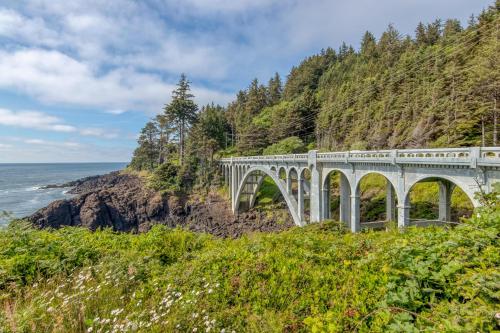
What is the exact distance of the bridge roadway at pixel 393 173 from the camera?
1023 cm

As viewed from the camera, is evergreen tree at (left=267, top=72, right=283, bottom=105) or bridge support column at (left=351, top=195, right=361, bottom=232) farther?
evergreen tree at (left=267, top=72, right=283, bottom=105)

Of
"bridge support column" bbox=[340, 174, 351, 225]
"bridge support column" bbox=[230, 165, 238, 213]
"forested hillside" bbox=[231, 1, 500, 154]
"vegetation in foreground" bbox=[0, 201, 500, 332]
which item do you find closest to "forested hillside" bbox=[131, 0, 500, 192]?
"forested hillside" bbox=[231, 1, 500, 154]

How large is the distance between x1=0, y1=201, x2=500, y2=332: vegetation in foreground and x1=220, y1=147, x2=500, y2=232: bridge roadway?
1930mm

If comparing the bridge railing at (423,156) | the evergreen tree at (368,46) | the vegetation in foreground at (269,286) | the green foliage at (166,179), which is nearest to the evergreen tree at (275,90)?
the evergreen tree at (368,46)

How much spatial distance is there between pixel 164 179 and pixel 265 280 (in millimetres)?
45679

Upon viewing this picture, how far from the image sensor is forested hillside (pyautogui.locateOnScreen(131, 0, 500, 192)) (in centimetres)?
2880

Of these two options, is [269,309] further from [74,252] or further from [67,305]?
[74,252]

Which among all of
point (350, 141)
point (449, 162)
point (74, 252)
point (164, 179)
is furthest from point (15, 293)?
point (350, 141)

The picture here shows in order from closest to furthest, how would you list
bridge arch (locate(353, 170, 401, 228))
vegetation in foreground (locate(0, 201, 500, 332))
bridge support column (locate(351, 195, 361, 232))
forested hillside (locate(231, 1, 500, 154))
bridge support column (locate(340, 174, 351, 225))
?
vegetation in foreground (locate(0, 201, 500, 332)) → bridge arch (locate(353, 170, 401, 228)) → bridge support column (locate(351, 195, 361, 232)) → bridge support column (locate(340, 174, 351, 225)) → forested hillside (locate(231, 1, 500, 154))

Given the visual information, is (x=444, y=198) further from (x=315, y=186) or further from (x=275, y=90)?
(x=275, y=90)

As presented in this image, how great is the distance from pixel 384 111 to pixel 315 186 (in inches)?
1134

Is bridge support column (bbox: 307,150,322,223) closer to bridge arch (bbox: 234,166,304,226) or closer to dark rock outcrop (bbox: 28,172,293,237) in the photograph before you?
bridge arch (bbox: 234,166,304,226)

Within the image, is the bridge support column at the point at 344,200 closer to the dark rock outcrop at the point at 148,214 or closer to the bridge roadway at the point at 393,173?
the bridge roadway at the point at 393,173

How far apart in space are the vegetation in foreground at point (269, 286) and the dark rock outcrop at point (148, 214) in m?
27.9
